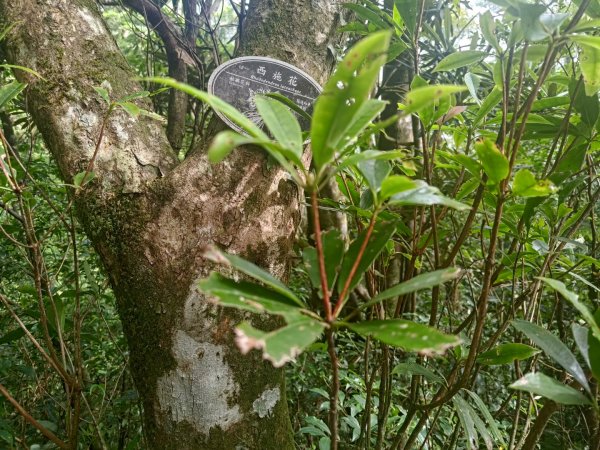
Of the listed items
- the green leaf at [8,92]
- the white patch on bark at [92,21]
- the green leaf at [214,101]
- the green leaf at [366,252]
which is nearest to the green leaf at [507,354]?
the green leaf at [366,252]

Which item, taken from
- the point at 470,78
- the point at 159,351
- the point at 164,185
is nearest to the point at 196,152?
the point at 164,185

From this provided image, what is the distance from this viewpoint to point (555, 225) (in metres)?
0.84

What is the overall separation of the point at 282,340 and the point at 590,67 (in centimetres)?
61

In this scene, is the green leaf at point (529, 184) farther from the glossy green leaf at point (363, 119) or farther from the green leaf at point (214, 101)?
the green leaf at point (214, 101)

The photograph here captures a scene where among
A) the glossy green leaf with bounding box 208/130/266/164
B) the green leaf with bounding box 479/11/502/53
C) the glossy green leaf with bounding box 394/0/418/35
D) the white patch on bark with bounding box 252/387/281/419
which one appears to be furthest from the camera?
the white patch on bark with bounding box 252/387/281/419

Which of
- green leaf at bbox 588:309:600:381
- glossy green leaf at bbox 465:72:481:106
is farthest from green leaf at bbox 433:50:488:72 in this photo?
green leaf at bbox 588:309:600:381

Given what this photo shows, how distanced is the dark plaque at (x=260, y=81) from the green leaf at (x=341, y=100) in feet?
2.17

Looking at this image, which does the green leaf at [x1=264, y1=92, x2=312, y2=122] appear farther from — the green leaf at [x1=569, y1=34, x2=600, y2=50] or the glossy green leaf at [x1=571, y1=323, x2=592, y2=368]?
the glossy green leaf at [x1=571, y1=323, x2=592, y2=368]

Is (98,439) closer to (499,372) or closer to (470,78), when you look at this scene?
(470,78)

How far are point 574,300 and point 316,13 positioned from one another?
0.98m

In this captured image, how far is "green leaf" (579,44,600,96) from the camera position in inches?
23.9

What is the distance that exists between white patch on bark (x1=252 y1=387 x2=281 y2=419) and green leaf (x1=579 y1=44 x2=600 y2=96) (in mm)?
799

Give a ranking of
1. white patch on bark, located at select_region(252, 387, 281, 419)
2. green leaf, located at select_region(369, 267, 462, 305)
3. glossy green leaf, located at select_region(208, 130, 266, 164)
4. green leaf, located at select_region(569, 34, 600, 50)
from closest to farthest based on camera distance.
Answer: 1. glossy green leaf, located at select_region(208, 130, 266, 164)
2. green leaf, located at select_region(369, 267, 462, 305)
3. green leaf, located at select_region(569, 34, 600, 50)
4. white patch on bark, located at select_region(252, 387, 281, 419)

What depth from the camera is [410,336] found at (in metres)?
0.38
